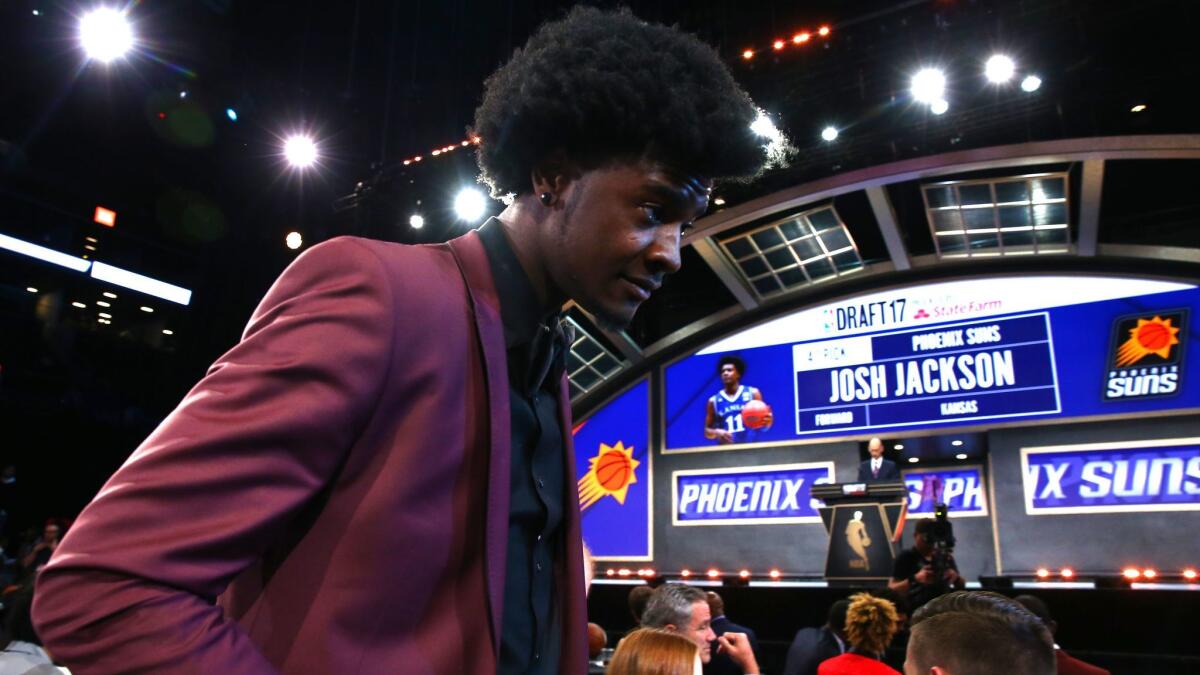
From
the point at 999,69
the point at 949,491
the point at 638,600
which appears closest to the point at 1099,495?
the point at 949,491

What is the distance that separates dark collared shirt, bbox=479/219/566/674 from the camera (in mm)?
958

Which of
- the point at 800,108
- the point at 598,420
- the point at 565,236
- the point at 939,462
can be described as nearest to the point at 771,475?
the point at 939,462

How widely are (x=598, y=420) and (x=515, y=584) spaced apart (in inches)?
549

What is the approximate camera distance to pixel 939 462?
12.5m

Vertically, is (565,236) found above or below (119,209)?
below

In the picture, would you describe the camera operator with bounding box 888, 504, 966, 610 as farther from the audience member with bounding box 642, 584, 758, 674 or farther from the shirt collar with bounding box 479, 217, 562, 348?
the shirt collar with bounding box 479, 217, 562, 348

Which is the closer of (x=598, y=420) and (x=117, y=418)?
(x=117, y=418)

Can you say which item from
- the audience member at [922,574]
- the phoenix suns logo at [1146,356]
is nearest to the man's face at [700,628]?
the audience member at [922,574]

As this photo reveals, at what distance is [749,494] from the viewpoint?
1293 centimetres

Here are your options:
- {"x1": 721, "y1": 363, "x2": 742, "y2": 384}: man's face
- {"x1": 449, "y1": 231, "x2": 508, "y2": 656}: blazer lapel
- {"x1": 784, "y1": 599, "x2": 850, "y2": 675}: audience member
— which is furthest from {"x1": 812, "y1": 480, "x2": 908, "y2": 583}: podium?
{"x1": 449, "y1": 231, "x2": 508, "y2": 656}: blazer lapel

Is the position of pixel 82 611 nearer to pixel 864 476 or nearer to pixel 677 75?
pixel 677 75

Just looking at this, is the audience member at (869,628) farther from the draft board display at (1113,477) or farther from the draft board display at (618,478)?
the draft board display at (618,478)

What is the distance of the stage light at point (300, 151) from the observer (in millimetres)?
11195

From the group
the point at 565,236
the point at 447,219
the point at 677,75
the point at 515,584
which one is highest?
the point at 447,219
